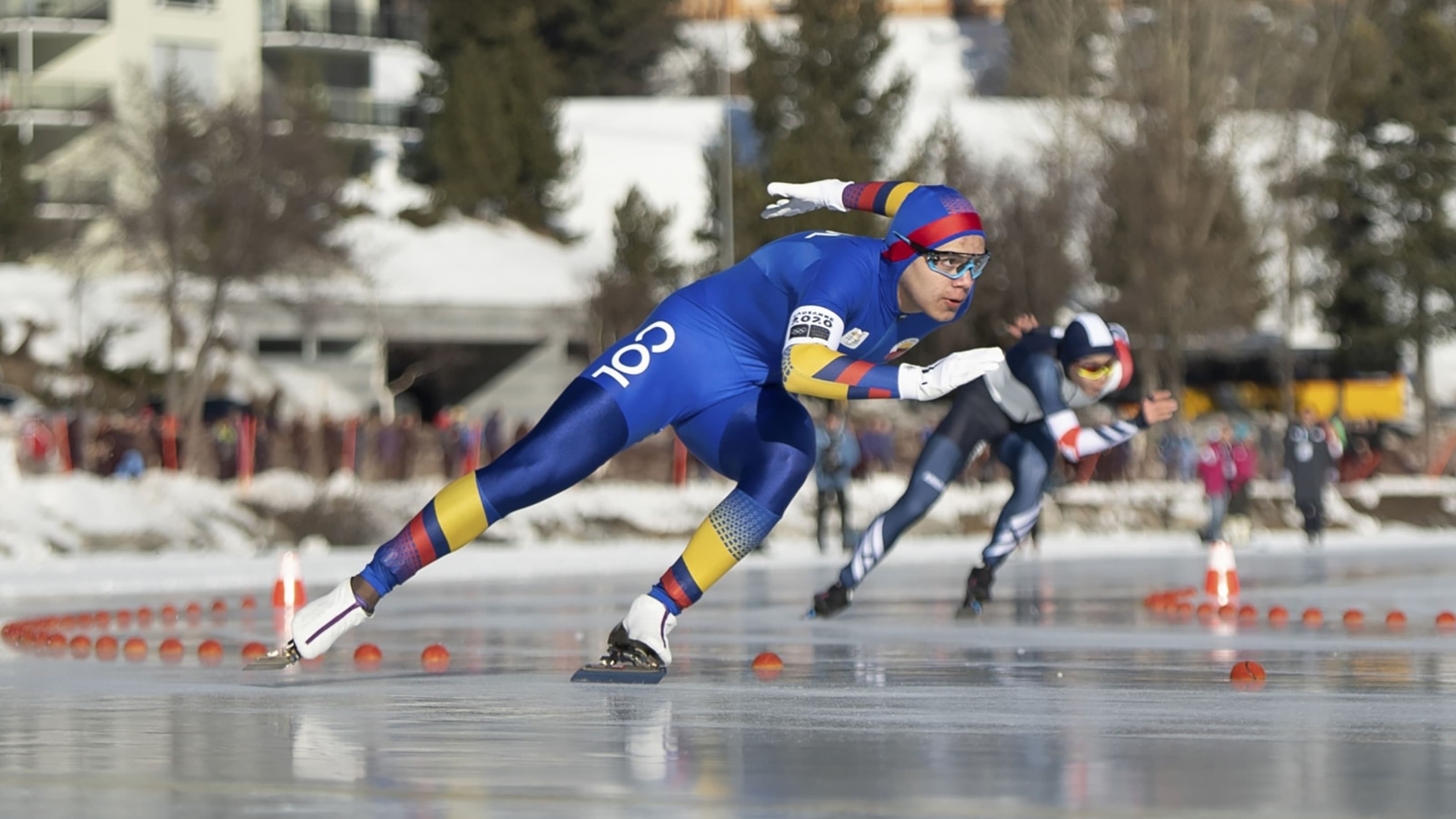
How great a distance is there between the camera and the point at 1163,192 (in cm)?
5606

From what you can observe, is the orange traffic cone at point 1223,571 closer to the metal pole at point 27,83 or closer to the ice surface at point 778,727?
the ice surface at point 778,727

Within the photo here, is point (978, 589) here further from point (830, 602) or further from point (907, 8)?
point (907, 8)

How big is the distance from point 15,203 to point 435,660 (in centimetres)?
4348

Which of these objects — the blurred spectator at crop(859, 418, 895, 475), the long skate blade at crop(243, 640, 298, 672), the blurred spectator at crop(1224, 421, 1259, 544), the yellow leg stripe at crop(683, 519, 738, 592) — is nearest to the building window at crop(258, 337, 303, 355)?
the blurred spectator at crop(859, 418, 895, 475)

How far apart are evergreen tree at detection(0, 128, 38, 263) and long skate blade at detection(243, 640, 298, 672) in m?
44.3

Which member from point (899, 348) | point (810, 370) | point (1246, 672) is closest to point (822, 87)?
point (899, 348)

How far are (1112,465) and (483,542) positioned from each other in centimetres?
1298

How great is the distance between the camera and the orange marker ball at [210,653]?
31.7 ft

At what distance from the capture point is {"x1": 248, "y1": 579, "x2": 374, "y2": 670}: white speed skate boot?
7977 mm

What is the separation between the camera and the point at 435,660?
9555 millimetres

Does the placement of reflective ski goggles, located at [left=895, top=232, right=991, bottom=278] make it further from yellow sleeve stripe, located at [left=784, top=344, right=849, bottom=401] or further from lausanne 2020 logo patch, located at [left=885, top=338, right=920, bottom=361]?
yellow sleeve stripe, located at [left=784, top=344, right=849, bottom=401]

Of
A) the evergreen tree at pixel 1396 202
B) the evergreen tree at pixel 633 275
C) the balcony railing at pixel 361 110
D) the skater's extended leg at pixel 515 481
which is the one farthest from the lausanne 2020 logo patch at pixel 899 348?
the balcony railing at pixel 361 110

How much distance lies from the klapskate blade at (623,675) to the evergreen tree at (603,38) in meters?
71.7

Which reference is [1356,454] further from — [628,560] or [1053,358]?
[1053,358]
